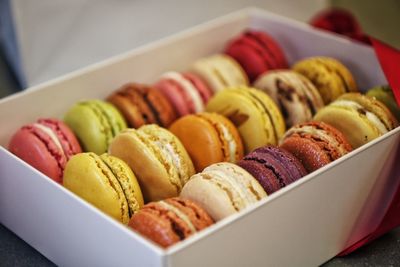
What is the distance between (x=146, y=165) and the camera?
3.24 feet

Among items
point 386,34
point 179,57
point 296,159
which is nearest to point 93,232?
point 296,159

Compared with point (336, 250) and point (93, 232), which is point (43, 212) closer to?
point (93, 232)

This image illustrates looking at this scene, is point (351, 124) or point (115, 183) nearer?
point (115, 183)

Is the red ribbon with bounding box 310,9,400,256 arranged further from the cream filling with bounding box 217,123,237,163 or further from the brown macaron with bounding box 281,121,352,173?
the cream filling with bounding box 217,123,237,163

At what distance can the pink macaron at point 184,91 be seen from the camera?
1.22m

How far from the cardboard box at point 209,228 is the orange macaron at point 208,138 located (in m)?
0.18

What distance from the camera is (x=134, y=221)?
2.83 feet

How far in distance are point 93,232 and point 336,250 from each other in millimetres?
365

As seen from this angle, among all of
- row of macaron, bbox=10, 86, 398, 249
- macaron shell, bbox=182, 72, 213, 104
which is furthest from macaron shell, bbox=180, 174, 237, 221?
macaron shell, bbox=182, 72, 213, 104

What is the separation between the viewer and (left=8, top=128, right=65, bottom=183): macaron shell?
1.03 metres

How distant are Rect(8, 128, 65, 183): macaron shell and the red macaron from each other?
0.45m

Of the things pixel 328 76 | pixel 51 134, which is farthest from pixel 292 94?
pixel 51 134

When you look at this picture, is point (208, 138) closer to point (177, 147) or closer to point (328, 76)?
point (177, 147)

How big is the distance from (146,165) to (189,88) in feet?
0.93
